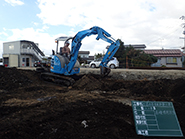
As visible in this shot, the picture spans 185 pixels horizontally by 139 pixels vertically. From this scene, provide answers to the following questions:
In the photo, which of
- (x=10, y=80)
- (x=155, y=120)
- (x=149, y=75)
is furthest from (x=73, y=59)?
(x=155, y=120)

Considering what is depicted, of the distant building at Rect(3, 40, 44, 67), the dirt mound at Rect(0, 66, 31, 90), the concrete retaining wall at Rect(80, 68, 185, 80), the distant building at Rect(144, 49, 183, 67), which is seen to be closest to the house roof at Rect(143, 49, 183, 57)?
the distant building at Rect(144, 49, 183, 67)

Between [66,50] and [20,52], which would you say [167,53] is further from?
[20,52]

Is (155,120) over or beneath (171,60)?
beneath

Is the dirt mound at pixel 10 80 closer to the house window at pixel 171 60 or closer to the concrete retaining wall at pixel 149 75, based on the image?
the concrete retaining wall at pixel 149 75

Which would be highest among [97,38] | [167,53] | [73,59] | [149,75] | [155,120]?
[167,53]

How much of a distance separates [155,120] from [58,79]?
678 centimetres

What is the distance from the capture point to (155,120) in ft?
11.2

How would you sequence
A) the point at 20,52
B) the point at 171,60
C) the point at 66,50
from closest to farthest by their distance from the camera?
the point at 66,50 → the point at 20,52 → the point at 171,60

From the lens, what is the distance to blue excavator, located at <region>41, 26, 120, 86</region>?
8.65 m

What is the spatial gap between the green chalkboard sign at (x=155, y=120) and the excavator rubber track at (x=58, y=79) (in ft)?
18.1

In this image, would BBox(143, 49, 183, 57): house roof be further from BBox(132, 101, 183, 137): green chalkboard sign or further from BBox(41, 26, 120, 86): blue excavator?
BBox(132, 101, 183, 137): green chalkboard sign

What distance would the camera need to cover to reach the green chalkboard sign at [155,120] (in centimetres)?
325

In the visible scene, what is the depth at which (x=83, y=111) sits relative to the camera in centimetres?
417

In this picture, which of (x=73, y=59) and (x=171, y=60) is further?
(x=171, y=60)
